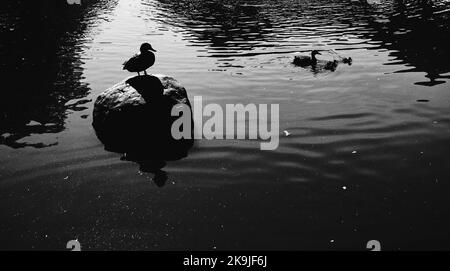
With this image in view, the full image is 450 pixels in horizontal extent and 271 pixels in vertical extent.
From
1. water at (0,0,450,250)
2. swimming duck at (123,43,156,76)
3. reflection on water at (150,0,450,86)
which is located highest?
swimming duck at (123,43,156,76)

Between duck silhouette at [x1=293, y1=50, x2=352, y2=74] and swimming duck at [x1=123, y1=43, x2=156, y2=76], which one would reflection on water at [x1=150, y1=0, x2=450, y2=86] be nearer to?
duck silhouette at [x1=293, y1=50, x2=352, y2=74]

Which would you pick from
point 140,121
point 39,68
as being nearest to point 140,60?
point 140,121

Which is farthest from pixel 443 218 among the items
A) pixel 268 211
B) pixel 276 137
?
pixel 276 137

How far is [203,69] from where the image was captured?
716 inches

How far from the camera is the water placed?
6723 millimetres

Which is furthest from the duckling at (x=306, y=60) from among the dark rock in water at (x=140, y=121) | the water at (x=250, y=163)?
the dark rock in water at (x=140, y=121)

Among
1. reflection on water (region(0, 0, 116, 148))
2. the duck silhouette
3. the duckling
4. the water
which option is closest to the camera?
the water

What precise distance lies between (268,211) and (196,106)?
661 cm

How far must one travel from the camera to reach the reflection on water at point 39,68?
11.9 m

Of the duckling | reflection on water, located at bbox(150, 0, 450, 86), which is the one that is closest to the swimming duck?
reflection on water, located at bbox(150, 0, 450, 86)

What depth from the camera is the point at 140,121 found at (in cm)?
989

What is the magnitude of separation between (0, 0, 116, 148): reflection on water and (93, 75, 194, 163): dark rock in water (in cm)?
204

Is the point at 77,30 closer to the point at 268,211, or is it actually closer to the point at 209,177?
the point at 209,177
